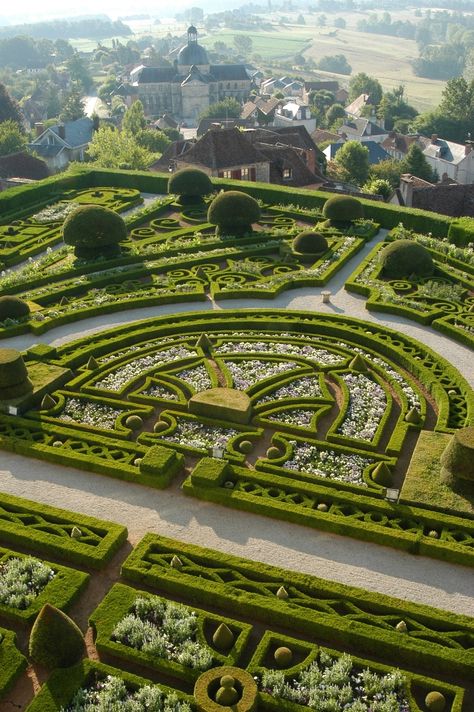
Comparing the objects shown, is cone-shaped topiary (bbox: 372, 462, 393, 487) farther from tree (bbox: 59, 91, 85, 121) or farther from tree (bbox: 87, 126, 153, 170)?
tree (bbox: 59, 91, 85, 121)

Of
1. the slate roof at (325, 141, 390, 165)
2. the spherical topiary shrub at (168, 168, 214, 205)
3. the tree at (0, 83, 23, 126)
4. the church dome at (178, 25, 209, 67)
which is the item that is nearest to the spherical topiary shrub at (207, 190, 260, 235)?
the spherical topiary shrub at (168, 168, 214, 205)

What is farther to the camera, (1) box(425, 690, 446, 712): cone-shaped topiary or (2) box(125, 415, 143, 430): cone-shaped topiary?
(2) box(125, 415, 143, 430): cone-shaped topiary

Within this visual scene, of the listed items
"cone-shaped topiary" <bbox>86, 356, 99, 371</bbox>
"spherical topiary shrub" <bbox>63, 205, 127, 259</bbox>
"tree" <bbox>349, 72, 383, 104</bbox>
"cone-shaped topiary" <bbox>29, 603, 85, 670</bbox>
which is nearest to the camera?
"cone-shaped topiary" <bbox>29, 603, 85, 670</bbox>

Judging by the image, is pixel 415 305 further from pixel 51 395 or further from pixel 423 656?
pixel 423 656

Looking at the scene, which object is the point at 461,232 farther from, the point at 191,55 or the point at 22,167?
the point at 191,55

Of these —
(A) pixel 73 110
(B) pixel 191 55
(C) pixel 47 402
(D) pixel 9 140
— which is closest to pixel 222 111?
(A) pixel 73 110

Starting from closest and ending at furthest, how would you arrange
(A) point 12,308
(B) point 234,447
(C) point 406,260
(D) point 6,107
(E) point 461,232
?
(B) point 234,447 → (A) point 12,308 → (C) point 406,260 → (E) point 461,232 → (D) point 6,107

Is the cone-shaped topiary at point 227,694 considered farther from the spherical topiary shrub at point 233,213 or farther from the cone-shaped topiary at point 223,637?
the spherical topiary shrub at point 233,213
